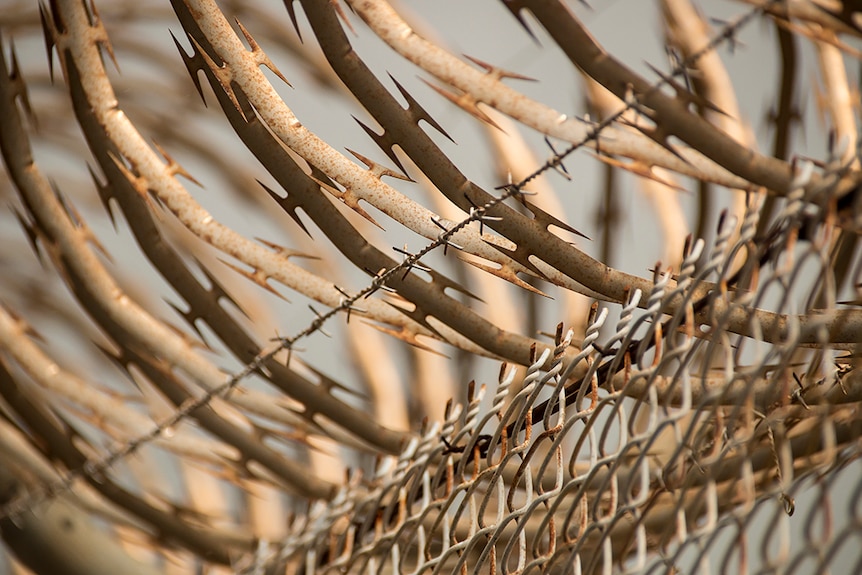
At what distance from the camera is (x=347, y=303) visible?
433 millimetres

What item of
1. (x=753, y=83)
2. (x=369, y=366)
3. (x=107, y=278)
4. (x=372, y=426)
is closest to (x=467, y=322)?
(x=372, y=426)

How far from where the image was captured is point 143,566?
594 mm

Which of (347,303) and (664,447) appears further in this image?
(664,447)

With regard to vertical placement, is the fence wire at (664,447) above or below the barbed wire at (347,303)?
below

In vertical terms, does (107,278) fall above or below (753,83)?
below

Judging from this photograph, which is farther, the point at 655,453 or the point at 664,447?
the point at 664,447

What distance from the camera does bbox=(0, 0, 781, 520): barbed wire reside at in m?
0.34

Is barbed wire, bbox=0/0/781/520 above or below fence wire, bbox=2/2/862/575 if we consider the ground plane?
above

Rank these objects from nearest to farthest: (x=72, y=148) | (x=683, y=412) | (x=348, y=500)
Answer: (x=683, y=412)
(x=348, y=500)
(x=72, y=148)

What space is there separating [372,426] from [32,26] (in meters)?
0.70

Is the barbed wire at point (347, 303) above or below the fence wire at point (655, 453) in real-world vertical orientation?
above

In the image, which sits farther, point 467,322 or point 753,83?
point 753,83

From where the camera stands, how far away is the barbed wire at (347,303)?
335 mm

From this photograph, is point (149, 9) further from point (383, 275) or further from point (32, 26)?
point (383, 275)
